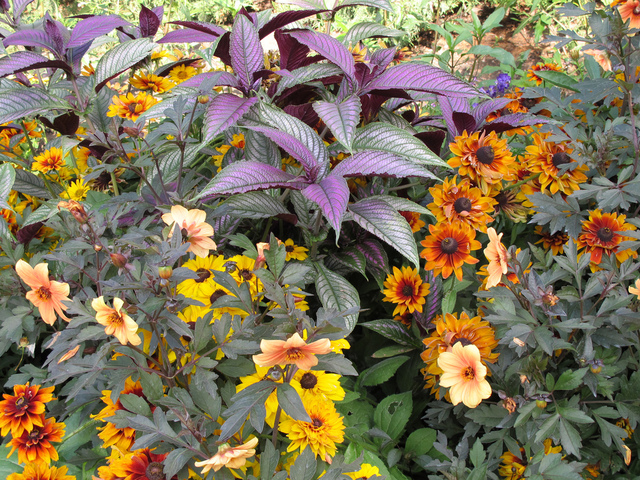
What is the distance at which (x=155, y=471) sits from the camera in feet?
2.34

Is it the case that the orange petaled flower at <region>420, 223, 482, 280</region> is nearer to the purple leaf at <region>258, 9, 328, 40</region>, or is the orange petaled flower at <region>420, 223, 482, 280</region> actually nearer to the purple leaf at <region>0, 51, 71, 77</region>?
the purple leaf at <region>258, 9, 328, 40</region>

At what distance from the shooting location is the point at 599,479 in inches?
39.8

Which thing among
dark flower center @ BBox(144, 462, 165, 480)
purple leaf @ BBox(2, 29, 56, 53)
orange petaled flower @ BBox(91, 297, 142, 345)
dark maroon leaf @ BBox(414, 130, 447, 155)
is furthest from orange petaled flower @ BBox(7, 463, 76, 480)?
dark maroon leaf @ BBox(414, 130, 447, 155)

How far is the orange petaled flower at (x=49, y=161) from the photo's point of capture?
1.38 m

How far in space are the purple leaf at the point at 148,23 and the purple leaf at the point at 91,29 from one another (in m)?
0.21

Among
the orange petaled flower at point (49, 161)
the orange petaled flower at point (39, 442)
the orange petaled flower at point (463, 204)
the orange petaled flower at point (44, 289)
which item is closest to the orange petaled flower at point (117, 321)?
the orange petaled flower at point (44, 289)

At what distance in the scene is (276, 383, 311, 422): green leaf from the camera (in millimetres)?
651

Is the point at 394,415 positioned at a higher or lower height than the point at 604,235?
lower

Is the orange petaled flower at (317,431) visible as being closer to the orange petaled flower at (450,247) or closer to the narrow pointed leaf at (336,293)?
the narrow pointed leaf at (336,293)

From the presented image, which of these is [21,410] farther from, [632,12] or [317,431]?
[632,12]

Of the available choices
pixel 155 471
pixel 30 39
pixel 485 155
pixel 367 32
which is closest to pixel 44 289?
pixel 155 471

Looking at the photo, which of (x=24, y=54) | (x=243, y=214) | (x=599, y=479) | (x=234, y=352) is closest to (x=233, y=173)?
(x=243, y=214)

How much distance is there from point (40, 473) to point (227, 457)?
44cm

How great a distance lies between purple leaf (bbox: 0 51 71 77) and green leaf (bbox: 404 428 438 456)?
1.20 meters
